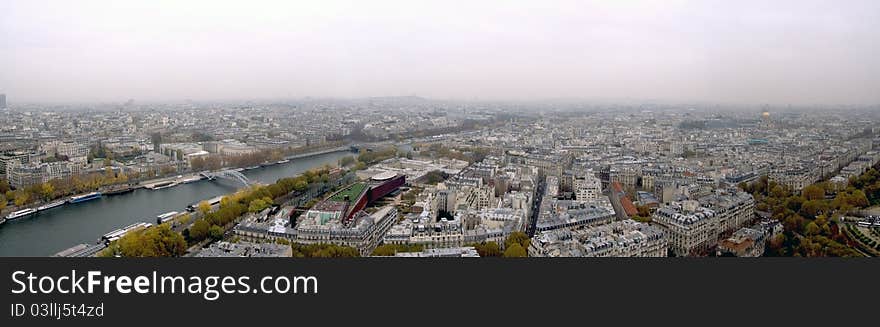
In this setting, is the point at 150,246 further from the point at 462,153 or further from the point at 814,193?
the point at 462,153

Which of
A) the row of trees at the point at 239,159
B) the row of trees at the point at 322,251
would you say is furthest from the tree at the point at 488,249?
the row of trees at the point at 239,159

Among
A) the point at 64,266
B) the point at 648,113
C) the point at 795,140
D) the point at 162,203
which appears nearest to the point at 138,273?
the point at 64,266

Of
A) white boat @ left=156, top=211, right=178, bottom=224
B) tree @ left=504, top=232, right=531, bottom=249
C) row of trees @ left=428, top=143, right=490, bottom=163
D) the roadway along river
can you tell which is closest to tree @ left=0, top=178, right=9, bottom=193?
the roadway along river

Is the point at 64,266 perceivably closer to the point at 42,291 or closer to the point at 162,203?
the point at 42,291

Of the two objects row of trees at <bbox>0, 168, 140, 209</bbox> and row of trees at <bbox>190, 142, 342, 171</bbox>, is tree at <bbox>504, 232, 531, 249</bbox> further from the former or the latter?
row of trees at <bbox>190, 142, 342, 171</bbox>

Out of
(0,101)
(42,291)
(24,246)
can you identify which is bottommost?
(24,246)

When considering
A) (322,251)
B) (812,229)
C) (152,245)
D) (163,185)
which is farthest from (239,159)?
(812,229)
